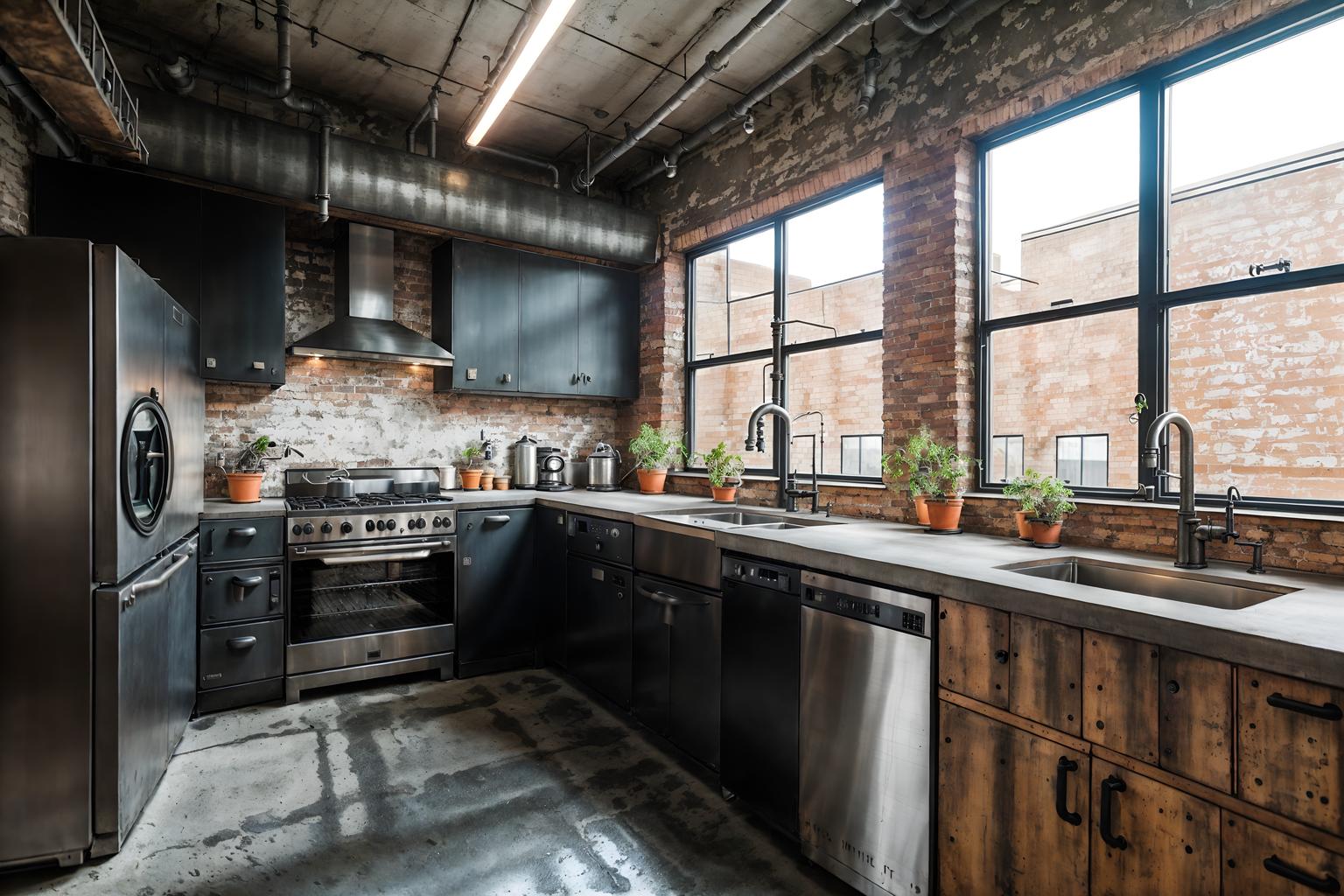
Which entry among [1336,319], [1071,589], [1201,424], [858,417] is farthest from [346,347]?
[1336,319]

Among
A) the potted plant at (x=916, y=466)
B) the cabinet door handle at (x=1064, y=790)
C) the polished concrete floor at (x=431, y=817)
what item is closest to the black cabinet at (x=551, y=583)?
the polished concrete floor at (x=431, y=817)

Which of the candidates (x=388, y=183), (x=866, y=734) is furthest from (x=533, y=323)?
(x=866, y=734)

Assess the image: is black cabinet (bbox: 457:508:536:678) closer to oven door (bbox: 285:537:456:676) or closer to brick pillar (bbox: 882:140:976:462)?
oven door (bbox: 285:537:456:676)

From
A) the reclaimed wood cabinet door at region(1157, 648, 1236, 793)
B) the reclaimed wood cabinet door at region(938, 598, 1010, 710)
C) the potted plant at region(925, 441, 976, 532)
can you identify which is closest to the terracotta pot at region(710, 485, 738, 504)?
the potted plant at region(925, 441, 976, 532)

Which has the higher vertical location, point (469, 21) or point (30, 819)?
point (469, 21)

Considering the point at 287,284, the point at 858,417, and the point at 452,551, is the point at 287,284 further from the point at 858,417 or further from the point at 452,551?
the point at 858,417

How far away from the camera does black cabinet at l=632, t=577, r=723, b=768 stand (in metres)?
2.76

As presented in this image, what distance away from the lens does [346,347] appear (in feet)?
12.9

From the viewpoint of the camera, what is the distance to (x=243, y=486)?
3.76 m

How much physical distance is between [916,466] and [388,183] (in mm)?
3415

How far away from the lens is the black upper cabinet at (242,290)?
143 inches

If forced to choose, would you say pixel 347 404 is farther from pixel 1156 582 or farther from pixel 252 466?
pixel 1156 582

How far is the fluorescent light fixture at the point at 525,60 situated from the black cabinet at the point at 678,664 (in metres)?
2.38

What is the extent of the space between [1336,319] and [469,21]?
3.93 m
